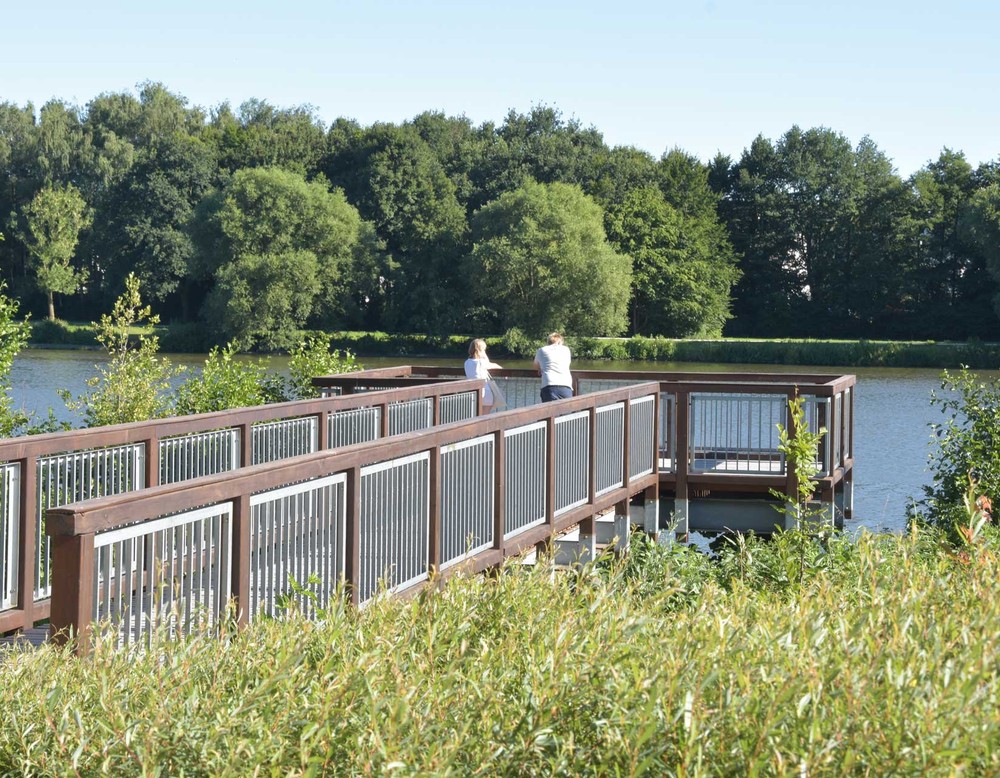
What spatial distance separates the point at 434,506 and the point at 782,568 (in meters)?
2.68

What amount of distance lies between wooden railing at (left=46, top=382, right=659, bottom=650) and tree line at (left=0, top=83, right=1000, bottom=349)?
174 ft

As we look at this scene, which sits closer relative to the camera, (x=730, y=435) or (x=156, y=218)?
(x=730, y=435)

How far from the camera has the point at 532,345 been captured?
211 ft

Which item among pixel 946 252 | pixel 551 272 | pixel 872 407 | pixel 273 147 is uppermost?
pixel 273 147

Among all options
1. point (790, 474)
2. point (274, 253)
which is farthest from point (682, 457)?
point (274, 253)

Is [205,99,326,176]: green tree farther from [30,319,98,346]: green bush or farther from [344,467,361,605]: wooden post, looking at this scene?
[344,467,361,605]: wooden post

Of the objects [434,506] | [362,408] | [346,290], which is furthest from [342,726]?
[346,290]

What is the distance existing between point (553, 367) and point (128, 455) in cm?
669

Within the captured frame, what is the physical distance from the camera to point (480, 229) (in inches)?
2726

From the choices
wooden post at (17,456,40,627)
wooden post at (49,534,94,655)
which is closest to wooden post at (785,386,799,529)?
wooden post at (17,456,40,627)

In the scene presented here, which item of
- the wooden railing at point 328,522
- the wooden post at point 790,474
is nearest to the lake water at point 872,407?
the wooden post at point 790,474

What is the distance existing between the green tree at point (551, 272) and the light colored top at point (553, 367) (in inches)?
1907

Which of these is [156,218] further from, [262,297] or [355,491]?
[355,491]

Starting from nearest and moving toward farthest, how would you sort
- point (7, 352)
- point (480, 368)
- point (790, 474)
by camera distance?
1. point (790, 474)
2. point (7, 352)
3. point (480, 368)
